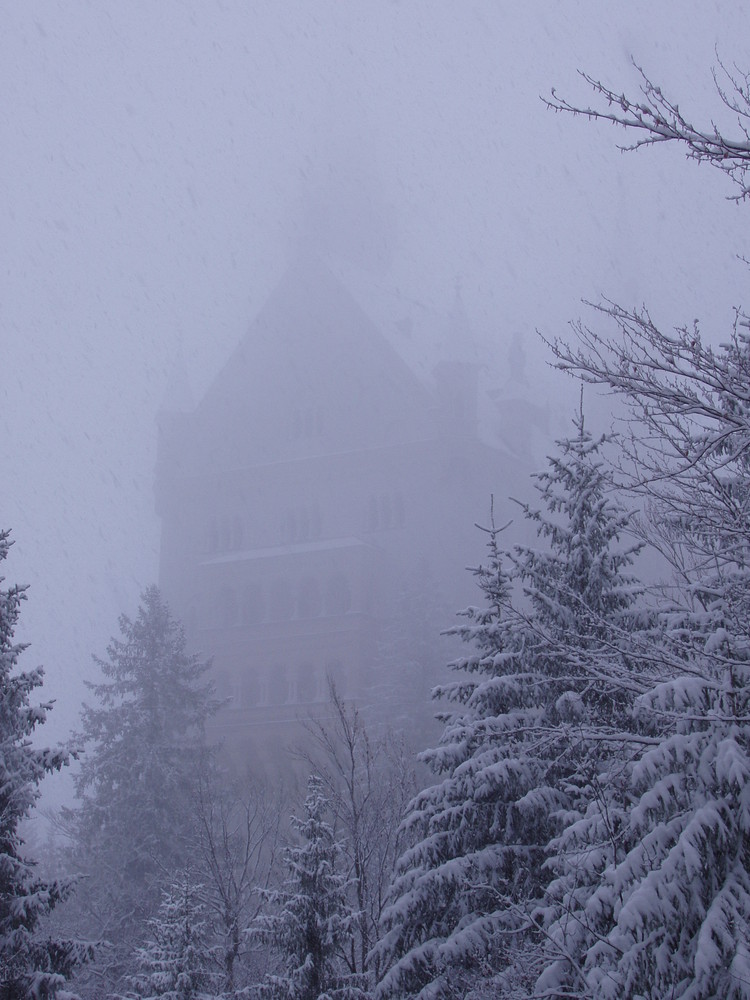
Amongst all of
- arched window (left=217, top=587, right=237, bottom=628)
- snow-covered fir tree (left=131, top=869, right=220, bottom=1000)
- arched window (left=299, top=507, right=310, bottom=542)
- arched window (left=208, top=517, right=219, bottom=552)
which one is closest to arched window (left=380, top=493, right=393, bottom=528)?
arched window (left=299, top=507, right=310, bottom=542)

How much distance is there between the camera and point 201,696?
89.0 ft

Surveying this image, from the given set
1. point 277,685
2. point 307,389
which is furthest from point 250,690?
point 307,389

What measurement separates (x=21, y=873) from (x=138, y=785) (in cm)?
1310

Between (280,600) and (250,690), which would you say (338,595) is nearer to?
(280,600)

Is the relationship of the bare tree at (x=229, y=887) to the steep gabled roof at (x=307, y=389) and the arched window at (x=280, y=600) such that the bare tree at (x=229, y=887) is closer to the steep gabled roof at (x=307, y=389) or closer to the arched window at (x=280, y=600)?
the arched window at (x=280, y=600)

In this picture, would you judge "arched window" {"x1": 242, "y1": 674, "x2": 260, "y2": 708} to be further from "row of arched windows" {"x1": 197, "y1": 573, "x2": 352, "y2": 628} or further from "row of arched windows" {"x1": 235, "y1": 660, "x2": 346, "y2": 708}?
"row of arched windows" {"x1": 197, "y1": 573, "x2": 352, "y2": 628}

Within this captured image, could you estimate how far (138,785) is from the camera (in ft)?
78.0

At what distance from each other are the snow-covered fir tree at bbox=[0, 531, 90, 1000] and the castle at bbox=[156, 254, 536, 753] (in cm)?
2453

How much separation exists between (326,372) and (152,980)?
40.3 m

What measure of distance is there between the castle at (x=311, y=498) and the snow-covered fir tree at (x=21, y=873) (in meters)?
24.5

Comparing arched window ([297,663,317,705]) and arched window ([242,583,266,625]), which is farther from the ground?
arched window ([242,583,266,625])

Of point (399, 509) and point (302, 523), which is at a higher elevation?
point (399, 509)

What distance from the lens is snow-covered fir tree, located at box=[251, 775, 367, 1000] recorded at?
1164 cm

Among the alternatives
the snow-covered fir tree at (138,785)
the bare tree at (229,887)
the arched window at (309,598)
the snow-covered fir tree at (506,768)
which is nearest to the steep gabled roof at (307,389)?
the arched window at (309,598)
